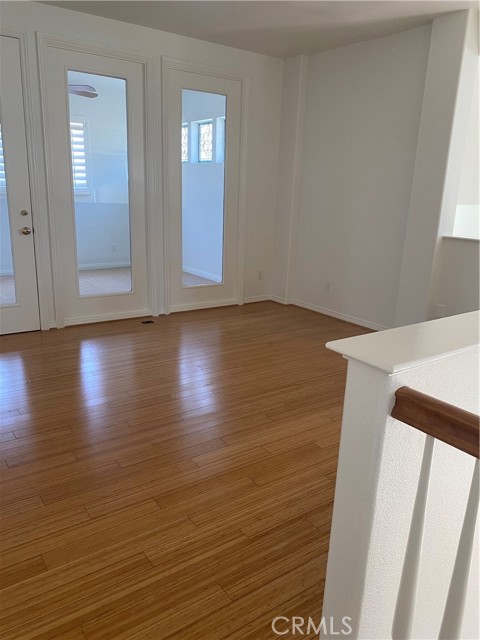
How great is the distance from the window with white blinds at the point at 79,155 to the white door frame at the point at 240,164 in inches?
30.2

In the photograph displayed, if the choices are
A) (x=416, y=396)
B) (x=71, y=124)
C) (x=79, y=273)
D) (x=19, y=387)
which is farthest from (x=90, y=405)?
(x=71, y=124)

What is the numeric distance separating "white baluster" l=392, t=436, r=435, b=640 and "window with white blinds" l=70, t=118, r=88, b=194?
4.06 m

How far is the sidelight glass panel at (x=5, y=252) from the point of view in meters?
3.91

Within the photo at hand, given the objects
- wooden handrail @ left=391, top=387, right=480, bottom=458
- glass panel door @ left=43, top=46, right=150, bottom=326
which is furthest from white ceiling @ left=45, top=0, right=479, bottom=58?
wooden handrail @ left=391, top=387, right=480, bottom=458

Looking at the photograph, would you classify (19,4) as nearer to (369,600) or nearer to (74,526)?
(74,526)

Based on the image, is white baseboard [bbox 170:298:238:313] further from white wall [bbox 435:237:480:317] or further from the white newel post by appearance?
the white newel post

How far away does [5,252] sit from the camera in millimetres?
4016

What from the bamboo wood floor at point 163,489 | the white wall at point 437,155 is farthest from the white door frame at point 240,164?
the white wall at point 437,155

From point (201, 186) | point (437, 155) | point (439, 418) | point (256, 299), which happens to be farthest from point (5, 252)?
point (439, 418)

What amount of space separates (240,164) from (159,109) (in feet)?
3.47

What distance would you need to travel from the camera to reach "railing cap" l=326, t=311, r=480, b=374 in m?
1.01

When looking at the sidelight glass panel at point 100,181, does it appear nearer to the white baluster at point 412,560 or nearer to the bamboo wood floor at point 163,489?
the bamboo wood floor at point 163,489

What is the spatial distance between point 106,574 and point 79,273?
3.30m

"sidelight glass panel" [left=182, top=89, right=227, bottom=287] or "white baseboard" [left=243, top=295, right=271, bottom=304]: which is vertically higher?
"sidelight glass panel" [left=182, top=89, right=227, bottom=287]
